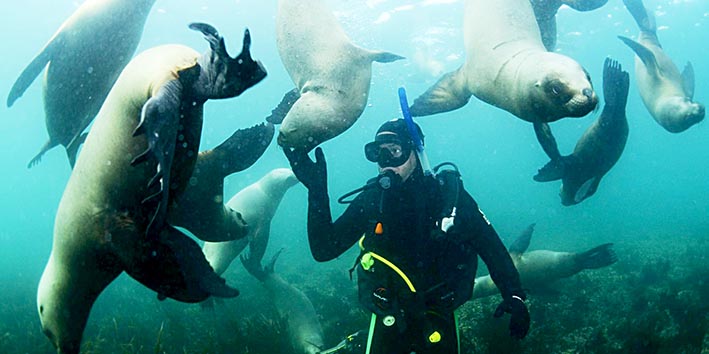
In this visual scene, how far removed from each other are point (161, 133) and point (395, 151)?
2.66 meters

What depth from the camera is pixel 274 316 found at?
8.22m

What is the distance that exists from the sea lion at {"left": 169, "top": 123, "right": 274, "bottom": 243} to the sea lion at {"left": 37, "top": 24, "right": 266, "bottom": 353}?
663 millimetres

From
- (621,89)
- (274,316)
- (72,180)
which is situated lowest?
(274,316)

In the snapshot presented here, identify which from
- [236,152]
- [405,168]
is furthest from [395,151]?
[236,152]

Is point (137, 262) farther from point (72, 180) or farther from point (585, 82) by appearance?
point (585, 82)

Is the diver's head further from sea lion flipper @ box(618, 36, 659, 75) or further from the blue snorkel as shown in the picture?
sea lion flipper @ box(618, 36, 659, 75)

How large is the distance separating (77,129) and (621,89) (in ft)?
19.3

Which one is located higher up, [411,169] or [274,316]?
[411,169]

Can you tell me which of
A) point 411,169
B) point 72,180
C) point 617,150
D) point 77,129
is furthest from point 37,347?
point 617,150

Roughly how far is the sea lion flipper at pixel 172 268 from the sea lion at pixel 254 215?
4.19 m

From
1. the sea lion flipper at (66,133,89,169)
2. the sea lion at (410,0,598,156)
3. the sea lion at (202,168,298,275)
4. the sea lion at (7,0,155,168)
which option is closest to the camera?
the sea lion at (410,0,598,156)

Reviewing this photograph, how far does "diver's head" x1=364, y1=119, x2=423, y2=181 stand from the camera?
4090 millimetres

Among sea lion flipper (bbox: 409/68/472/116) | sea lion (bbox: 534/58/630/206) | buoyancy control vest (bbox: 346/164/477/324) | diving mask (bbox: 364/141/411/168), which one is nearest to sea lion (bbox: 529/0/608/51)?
sea lion (bbox: 534/58/630/206)

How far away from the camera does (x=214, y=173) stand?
10.6 ft
